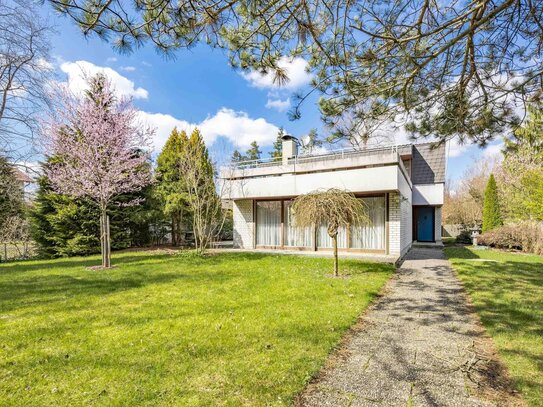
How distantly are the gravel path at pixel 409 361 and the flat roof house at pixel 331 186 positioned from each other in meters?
4.66

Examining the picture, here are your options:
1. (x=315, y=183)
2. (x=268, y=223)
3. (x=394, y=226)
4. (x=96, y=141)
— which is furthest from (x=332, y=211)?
(x=96, y=141)

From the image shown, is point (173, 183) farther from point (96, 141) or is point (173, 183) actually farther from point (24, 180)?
point (24, 180)

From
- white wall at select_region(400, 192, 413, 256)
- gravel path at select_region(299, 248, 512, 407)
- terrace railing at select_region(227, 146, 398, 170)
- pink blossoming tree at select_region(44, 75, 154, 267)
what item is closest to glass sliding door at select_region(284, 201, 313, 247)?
terrace railing at select_region(227, 146, 398, 170)

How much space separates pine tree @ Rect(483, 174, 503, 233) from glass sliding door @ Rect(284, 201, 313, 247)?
1410 centimetres

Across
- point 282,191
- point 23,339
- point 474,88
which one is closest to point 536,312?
point 474,88

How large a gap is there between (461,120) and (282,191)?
810 centimetres

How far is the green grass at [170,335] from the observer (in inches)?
106

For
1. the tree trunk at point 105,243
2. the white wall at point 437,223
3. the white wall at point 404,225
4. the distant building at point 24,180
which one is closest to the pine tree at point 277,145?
the white wall at point 437,223

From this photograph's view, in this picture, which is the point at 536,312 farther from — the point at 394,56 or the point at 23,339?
the point at 23,339

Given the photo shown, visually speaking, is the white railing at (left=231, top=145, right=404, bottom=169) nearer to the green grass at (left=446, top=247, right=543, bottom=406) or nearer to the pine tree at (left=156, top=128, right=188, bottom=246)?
the pine tree at (left=156, top=128, right=188, bottom=246)

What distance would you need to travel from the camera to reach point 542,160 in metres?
18.1

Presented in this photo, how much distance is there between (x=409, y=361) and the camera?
131 inches

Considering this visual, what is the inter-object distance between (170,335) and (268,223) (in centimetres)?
1032

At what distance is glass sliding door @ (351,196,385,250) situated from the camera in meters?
11.5
